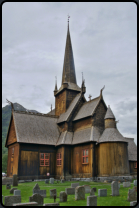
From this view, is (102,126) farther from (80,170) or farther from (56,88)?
(56,88)

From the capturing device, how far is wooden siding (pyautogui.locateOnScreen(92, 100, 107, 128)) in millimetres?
30425

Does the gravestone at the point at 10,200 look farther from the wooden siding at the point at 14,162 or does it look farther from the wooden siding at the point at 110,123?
the wooden siding at the point at 110,123

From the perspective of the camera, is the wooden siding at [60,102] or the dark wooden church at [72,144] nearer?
the dark wooden church at [72,144]

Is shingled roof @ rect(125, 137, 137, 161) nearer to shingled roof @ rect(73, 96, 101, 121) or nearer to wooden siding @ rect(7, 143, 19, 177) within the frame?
shingled roof @ rect(73, 96, 101, 121)

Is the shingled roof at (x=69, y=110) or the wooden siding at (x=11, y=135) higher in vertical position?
the shingled roof at (x=69, y=110)

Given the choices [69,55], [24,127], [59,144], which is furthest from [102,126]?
[69,55]

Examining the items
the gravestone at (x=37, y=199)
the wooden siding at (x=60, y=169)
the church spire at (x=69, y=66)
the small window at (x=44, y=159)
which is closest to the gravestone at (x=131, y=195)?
the gravestone at (x=37, y=199)

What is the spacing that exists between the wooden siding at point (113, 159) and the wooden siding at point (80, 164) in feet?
4.37

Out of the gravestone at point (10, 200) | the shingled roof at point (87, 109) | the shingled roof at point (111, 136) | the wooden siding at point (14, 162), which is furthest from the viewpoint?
the shingled roof at point (87, 109)

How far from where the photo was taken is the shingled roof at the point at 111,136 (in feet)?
87.4

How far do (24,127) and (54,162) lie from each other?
6792 mm

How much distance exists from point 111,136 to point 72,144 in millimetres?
6415

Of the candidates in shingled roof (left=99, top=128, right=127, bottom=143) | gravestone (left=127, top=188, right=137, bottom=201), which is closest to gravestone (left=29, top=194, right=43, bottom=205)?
gravestone (left=127, top=188, right=137, bottom=201)

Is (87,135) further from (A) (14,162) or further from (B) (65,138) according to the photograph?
(A) (14,162)
